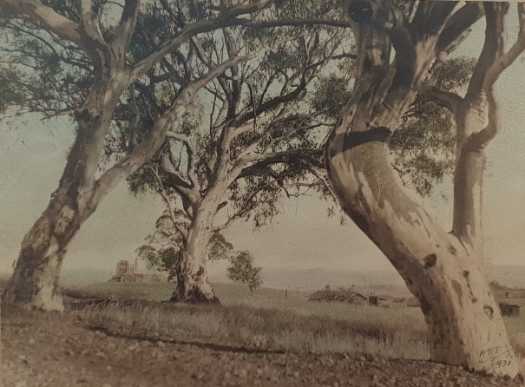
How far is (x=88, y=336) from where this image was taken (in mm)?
3652

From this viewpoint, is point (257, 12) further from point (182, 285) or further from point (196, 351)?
point (196, 351)

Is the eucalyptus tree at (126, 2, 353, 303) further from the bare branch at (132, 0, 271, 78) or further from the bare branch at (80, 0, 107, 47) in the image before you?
the bare branch at (80, 0, 107, 47)

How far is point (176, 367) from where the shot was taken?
10.9 ft

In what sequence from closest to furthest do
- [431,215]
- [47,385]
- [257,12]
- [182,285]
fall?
[47,385], [431,215], [182,285], [257,12]

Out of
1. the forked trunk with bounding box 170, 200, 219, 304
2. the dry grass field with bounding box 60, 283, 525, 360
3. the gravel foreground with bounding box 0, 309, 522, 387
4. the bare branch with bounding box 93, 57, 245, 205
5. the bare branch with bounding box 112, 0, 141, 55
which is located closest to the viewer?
the gravel foreground with bounding box 0, 309, 522, 387

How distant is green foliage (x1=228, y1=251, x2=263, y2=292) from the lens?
382cm

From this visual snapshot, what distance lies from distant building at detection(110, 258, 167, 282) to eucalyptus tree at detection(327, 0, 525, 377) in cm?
142

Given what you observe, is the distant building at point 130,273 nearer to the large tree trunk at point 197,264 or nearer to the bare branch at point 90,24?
the large tree trunk at point 197,264

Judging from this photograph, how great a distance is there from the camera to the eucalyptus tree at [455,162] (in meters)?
3.58

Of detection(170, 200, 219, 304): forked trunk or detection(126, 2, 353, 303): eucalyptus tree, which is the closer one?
detection(170, 200, 219, 304): forked trunk

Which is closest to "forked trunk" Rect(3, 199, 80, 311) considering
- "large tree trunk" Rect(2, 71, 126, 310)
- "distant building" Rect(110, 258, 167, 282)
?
"large tree trunk" Rect(2, 71, 126, 310)

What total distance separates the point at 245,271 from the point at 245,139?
4.15 feet

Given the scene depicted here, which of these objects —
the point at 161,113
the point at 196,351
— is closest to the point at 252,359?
the point at 196,351

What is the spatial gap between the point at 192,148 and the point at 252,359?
1835mm
